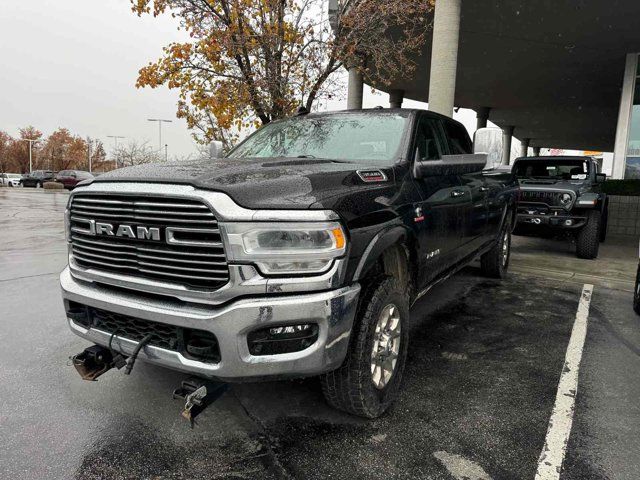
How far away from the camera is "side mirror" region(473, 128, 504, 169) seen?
13.1 feet

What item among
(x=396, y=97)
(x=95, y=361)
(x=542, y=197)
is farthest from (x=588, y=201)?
(x=396, y=97)

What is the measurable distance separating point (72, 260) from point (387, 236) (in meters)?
1.90

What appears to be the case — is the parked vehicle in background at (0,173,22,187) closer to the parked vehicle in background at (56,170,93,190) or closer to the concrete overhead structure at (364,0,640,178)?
the parked vehicle in background at (56,170,93,190)

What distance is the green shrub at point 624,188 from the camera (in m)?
11.9

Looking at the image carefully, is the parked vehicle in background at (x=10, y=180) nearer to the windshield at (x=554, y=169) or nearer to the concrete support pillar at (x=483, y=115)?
the concrete support pillar at (x=483, y=115)

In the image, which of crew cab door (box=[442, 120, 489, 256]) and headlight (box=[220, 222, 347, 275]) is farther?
crew cab door (box=[442, 120, 489, 256])

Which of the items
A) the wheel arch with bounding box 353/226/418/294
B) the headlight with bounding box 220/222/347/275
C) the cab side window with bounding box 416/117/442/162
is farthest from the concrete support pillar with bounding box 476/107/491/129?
the headlight with bounding box 220/222/347/275

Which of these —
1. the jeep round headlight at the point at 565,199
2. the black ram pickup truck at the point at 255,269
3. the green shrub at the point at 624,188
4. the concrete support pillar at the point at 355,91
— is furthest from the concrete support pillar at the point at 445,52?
the black ram pickup truck at the point at 255,269

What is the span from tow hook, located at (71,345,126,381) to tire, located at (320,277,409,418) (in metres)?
1.17

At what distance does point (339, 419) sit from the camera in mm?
2727

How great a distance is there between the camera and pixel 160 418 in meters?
2.73

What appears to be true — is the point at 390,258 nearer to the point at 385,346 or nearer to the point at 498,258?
the point at 385,346

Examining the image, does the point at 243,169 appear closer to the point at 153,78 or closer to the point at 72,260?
the point at 72,260

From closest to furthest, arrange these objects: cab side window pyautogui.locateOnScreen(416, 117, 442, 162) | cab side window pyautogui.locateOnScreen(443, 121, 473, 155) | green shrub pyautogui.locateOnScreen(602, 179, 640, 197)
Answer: cab side window pyautogui.locateOnScreen(416, 117, 442, 162), cab side window pyautogui.locateOnScreen(443, 121, 473, 155), green shrub pyautogui.locateOnScreen(602, 179, 640, 197)
